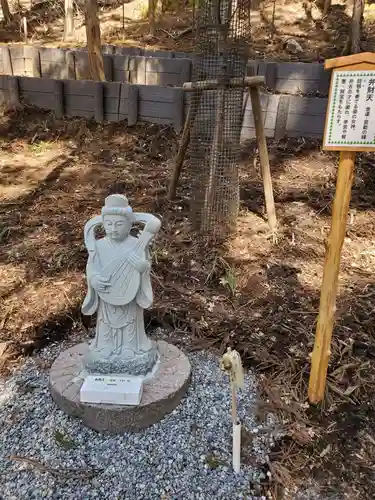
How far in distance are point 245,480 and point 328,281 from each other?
122cm

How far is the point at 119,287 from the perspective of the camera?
284cm

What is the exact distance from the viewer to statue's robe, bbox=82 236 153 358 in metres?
2.82

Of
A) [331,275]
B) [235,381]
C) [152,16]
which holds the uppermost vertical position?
[152,16]

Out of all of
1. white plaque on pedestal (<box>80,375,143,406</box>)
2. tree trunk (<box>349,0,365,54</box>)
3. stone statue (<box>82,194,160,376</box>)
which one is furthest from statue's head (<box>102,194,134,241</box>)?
tree trunk (<box>349,0,365,54</box>)

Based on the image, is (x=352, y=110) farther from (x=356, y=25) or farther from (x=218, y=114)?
(x=356, y=25)

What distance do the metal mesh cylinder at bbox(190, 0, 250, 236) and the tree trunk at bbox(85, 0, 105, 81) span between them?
12.9 ft

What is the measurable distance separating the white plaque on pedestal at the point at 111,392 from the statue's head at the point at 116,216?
89 cm

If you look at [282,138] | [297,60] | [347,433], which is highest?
[297,60]

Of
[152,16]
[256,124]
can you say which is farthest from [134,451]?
[152,16]

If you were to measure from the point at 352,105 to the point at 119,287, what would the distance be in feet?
5.45

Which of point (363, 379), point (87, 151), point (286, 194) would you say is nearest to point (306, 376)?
point (363, 379)

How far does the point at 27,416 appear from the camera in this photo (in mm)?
2906

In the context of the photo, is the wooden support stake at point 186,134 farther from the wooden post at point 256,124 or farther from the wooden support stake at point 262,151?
the wooden support stake at point 262,151

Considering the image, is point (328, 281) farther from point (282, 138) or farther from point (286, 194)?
point (282, 138)
